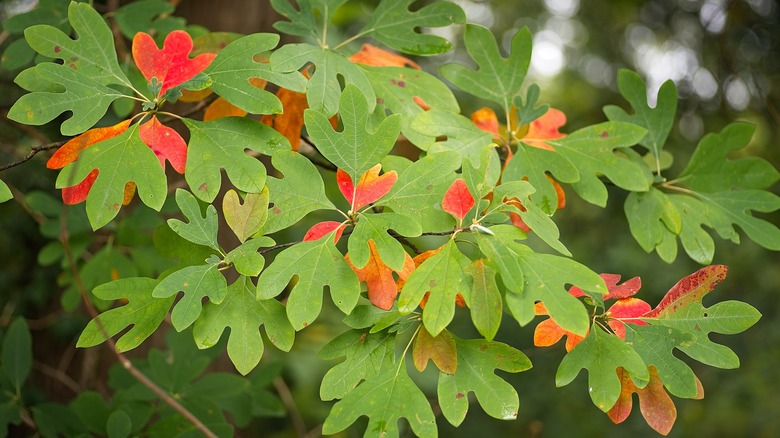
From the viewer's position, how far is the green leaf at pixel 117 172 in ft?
3.50

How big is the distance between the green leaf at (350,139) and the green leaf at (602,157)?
46 cm

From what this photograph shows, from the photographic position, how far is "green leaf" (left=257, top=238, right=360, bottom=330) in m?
0.98

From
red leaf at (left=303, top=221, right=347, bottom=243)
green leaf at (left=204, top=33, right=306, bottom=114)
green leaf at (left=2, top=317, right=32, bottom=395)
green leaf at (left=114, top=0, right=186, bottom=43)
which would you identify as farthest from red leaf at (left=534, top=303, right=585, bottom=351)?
green leaf at (left=2, top=317, right=32, bottom=395)

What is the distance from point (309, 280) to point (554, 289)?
0.34 m

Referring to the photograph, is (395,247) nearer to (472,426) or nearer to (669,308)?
(669,308)

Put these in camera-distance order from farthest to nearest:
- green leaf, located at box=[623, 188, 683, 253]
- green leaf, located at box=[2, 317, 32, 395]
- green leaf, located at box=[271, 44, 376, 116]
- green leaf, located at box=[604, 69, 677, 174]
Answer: green leaf, located at box=[2, 317, 32, 395]
green leaf, located at box=[604, 69, 677, 174]
green leaf, located at box=[623, 188, 683, 253]
green leaf, located at box=[271, 44, 376, 116]

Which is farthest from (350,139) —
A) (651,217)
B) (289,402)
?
(289,402)

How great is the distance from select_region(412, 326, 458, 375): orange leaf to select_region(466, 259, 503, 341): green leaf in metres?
0.11

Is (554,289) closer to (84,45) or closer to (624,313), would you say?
(624,313)

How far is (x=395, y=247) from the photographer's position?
1.02m

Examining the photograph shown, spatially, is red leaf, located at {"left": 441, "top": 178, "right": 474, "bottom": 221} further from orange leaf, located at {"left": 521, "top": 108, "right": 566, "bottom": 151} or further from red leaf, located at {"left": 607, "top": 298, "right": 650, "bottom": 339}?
orange leaf, located at {"left": 521, "top": 108, "right": 566, "bottom": 151}

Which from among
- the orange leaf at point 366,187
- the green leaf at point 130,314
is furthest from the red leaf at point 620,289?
the green leaf at point 130,314

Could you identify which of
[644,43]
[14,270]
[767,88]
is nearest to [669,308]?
[14,270]

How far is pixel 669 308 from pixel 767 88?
146 inches
